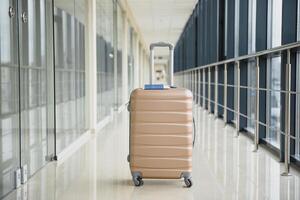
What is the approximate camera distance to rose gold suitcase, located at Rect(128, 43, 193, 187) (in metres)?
3.75

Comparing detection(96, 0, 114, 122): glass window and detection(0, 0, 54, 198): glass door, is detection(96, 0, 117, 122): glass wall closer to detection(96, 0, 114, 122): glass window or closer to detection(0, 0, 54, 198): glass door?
detection(96, 0, 114, 122): glass window

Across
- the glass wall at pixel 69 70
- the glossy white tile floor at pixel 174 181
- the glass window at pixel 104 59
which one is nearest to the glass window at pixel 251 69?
the glossy white tile floor at pixel 174 181

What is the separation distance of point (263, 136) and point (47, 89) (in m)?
2.67

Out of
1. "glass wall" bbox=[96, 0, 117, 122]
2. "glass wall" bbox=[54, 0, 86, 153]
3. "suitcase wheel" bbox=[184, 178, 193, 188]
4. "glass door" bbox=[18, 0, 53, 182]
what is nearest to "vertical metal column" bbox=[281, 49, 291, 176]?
"suitcase wheel" bbox=[184, 178, 193, 188]

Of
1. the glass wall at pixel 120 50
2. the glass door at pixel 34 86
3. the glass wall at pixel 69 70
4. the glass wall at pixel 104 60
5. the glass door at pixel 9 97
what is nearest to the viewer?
the glass door at pixel 9 97

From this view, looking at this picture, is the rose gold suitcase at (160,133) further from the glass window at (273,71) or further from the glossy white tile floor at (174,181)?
the glass window at (273,71)

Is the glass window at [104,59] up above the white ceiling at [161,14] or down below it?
below

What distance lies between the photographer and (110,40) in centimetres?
1044

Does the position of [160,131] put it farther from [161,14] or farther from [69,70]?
[161,14]

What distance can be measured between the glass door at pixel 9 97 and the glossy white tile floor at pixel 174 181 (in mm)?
187

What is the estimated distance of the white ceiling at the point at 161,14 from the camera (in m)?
13.5

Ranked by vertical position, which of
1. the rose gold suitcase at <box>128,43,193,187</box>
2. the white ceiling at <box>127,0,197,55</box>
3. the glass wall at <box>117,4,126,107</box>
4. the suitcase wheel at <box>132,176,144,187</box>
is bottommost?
the suitcase wheel at <box>132,176,144,187</box>

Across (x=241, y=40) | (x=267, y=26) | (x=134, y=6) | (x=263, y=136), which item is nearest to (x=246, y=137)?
(x=263, y=136)

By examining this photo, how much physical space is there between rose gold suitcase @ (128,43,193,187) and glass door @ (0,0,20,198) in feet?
2.94
